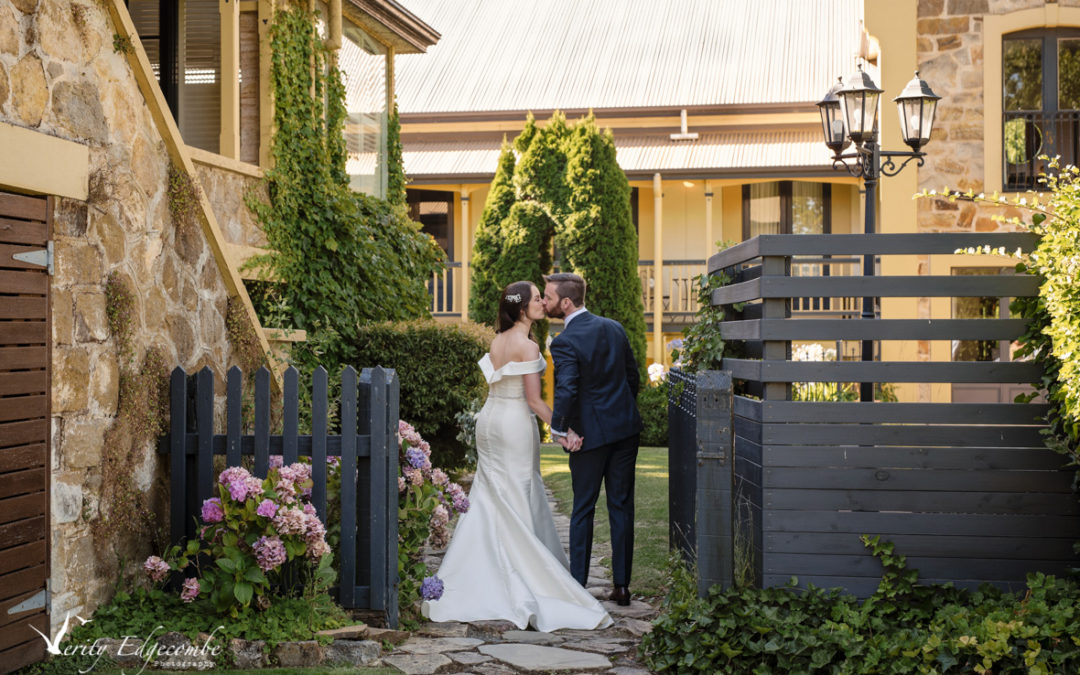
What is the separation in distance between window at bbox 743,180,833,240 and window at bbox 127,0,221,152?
1446 centimetres

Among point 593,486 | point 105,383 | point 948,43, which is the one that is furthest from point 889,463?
point 948,43

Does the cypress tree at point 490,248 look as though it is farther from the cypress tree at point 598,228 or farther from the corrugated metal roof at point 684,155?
the corrugated metal roof at point 684,155

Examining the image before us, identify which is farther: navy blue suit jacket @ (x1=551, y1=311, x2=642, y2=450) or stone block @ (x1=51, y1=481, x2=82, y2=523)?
navy blue suit jacket @ (x1=551, y1=311, x2=642, y2=450)

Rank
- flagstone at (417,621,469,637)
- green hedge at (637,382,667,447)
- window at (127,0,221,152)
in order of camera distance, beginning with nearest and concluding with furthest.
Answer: flagstone at (417,621,469,637)
window at (127,0,221,152)
green hedge at (637,382,667,447)

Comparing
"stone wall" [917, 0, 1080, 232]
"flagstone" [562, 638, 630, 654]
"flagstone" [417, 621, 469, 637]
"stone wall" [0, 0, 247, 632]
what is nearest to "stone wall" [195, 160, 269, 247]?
"stone wall" [0, 0, 247, 632]

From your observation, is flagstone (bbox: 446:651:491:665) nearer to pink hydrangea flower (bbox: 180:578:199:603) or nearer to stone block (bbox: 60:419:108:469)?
pink hydrangea flower (bbox: 180:578:199:603)

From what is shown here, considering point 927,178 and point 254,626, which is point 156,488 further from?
point 927,178

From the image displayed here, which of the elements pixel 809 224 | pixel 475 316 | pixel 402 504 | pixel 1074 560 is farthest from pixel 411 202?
pixel 1074 560

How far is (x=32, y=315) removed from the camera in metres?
5.00

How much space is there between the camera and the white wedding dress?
20.7 feet

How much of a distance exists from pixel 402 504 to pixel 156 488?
1358 millimetres

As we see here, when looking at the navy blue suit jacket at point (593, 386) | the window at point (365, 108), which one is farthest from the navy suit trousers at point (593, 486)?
the window at point (365, 108)

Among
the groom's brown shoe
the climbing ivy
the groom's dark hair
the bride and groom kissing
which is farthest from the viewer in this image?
the climbing ivy

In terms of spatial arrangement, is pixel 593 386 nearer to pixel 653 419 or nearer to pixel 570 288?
pixel 570 288
